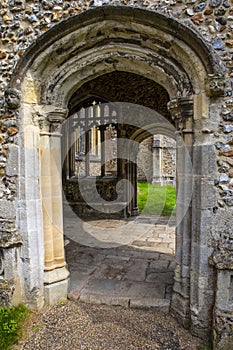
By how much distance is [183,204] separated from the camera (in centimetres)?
288

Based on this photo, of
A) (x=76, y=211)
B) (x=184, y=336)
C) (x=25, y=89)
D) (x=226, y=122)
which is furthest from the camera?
(x=76, y=211)

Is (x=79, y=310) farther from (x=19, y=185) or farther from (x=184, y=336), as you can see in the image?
(x=19, y=185)

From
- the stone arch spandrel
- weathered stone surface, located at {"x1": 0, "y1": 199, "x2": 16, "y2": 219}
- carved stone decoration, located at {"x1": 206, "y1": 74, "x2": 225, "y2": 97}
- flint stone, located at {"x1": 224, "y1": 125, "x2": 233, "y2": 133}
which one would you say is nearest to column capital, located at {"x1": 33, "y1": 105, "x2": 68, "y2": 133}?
the stone arch spandrel

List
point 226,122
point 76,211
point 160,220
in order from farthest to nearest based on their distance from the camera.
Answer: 1. point 76,211
2. point 160,220
3. point 226,122

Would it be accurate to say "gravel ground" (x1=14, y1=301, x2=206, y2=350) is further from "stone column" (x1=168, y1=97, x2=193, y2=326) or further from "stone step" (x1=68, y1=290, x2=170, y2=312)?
"stone column" (x1=168, y1=97, x2=193, y2=326)

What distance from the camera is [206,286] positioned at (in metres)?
2.72

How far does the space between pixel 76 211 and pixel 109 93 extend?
3.86 m

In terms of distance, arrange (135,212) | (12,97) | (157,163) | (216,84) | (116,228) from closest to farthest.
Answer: (216,84) → (12,97) → (116,228) → (135,212) → (157,163)

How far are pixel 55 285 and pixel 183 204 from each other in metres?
1.91

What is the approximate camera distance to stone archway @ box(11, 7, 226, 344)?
105 inches

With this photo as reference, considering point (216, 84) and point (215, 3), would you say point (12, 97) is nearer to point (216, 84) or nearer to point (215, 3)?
point (216, 84)

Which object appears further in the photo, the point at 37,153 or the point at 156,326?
the point at 37,153

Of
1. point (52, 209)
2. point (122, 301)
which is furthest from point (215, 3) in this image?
point (122, 301)

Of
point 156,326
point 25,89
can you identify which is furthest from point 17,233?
point 156,326
